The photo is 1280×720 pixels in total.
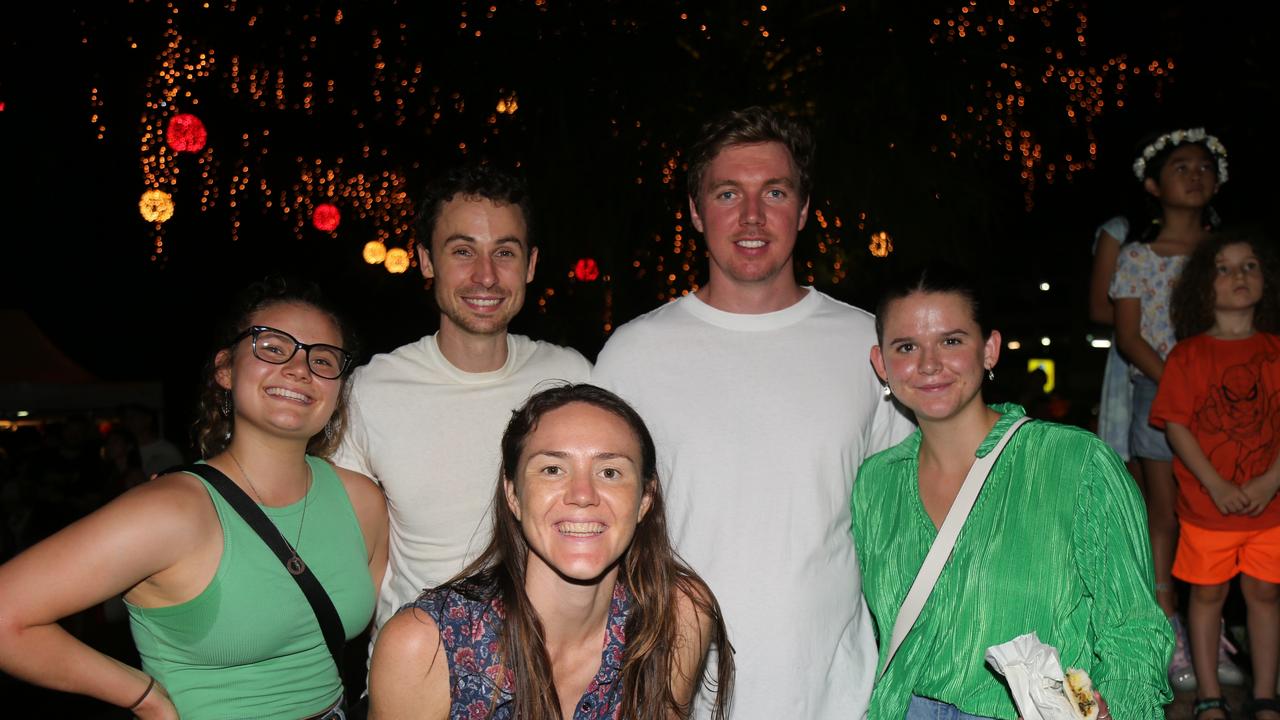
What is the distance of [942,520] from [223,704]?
2.19 meters

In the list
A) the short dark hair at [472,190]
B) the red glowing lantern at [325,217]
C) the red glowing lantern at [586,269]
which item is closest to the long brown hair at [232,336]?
the short dark hair at [472,190]

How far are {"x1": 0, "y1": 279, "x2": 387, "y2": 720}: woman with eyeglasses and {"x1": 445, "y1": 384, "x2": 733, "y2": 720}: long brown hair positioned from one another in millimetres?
568

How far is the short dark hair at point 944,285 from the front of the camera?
9.51 feet

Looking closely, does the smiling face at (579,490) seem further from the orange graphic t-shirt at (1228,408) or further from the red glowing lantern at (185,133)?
the red glowing lantern at (185,133)

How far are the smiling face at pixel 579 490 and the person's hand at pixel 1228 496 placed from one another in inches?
130

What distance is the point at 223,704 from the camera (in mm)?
2623

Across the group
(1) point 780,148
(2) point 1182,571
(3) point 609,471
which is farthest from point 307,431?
(2) point 1182,571

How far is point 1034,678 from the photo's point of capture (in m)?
2.23

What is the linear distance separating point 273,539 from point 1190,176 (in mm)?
5077

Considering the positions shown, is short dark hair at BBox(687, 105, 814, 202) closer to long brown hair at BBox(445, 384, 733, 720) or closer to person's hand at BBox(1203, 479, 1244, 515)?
long brown hair at BBox(445, 384, 733, 720)

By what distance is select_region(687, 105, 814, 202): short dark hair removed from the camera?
3.43m

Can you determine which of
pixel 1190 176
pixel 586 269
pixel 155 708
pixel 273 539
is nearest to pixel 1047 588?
pixel 273 539

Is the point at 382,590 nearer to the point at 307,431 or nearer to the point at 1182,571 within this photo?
the point at 307,431

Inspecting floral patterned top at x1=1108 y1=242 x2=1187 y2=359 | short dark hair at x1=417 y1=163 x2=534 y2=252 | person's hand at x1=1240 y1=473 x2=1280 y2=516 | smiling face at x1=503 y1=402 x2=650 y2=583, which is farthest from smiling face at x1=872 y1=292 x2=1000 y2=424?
floral patterned top at x1=1108 y1=242 x2=1187 y2=359
